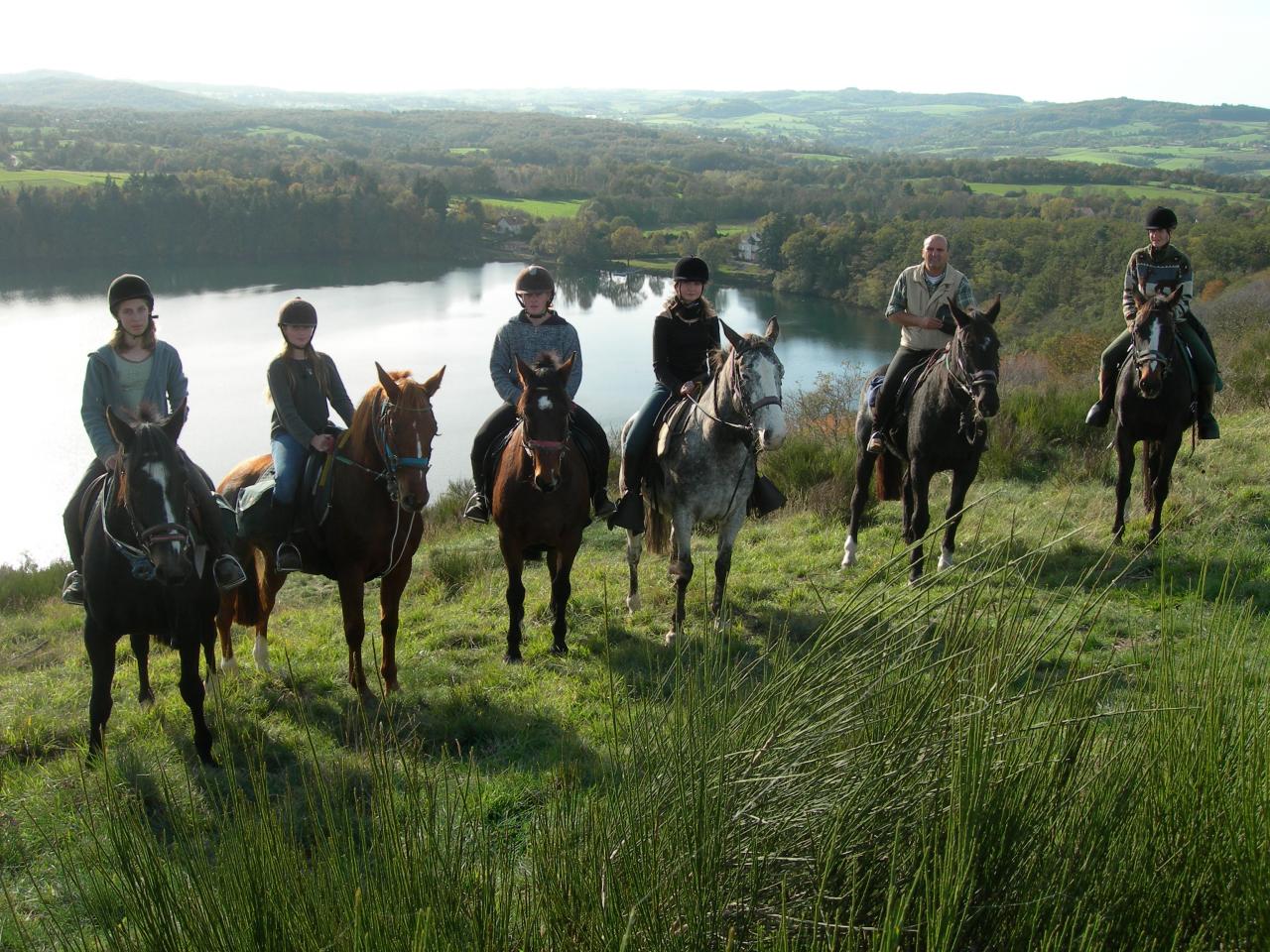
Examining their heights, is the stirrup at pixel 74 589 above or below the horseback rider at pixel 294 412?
below

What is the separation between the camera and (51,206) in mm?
47594

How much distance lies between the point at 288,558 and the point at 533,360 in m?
2.23

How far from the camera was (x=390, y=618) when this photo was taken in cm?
574

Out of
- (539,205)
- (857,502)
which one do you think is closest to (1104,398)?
(857,502)

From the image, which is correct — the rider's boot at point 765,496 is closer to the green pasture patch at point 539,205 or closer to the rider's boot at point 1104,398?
the rider's boot at point 1104,398

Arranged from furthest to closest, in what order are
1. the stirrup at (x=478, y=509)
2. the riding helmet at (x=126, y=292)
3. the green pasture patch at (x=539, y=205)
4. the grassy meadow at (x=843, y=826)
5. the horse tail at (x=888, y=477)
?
the green pasture patch at (x=539, y=205), the horse tail at (x=888, y=477), the stirrup at (x=478, y=509), the riding helmet at (x=126, y=292), the grassy meadow at (x=843, y=826)

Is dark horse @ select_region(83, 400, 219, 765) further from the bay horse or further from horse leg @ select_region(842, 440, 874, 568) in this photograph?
horse leg @ select_region(842, 440, 874, 568)

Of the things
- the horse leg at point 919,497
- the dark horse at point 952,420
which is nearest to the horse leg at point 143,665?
the dark horse at point 952,420

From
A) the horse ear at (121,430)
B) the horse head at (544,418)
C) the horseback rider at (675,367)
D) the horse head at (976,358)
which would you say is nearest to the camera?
the horse ear at (121,430)

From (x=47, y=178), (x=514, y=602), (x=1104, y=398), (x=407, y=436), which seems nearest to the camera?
(x=407, y=436)

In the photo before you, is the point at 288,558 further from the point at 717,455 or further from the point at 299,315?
the point at 717,455

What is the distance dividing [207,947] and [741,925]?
1028 mm

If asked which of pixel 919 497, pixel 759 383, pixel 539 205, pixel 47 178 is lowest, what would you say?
pixel 919 497

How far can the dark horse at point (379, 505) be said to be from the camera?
17.5ft
